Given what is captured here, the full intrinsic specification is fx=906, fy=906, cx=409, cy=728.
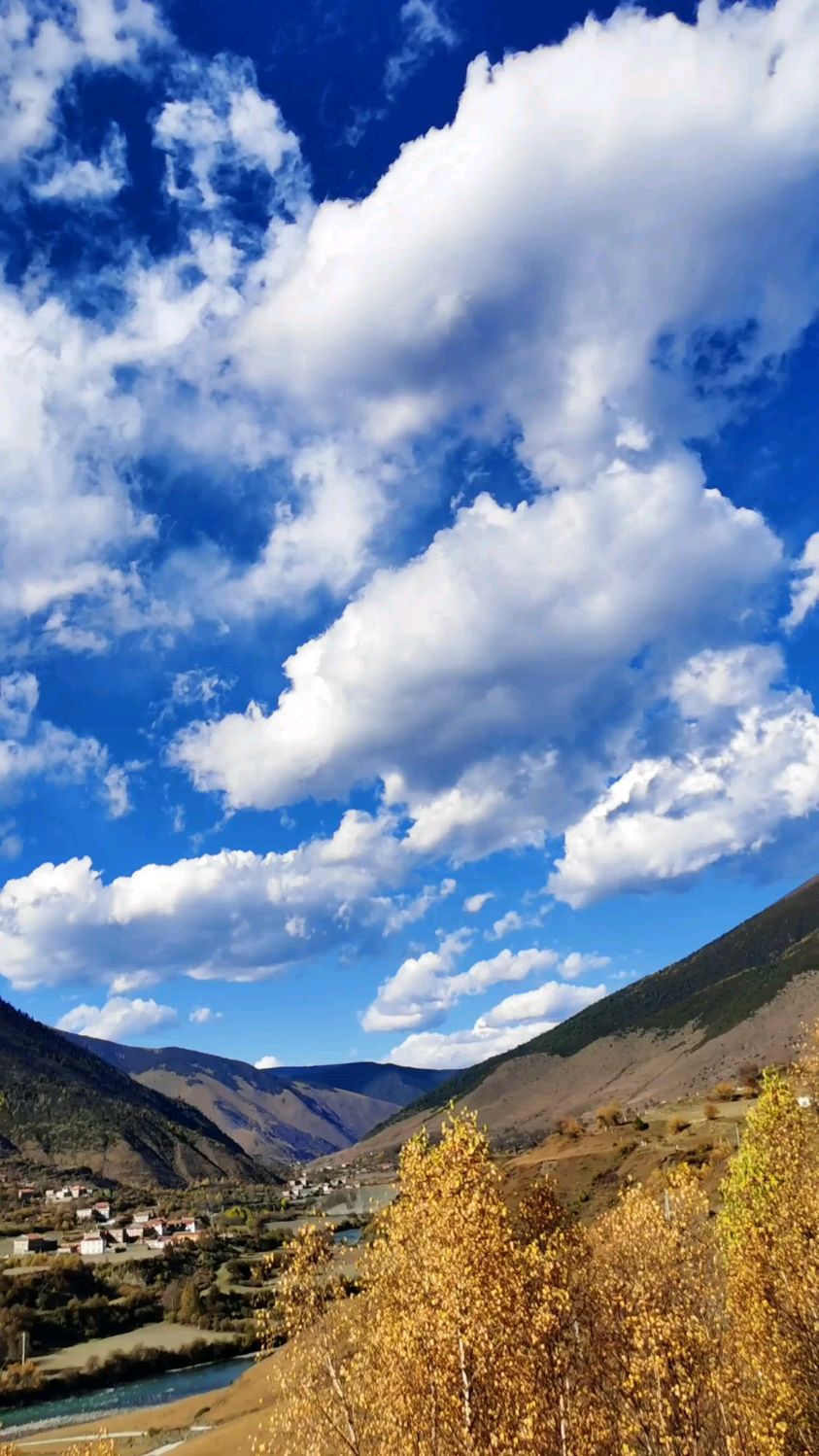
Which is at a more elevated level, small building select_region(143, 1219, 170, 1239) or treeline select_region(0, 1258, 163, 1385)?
small building select_region(143, 1219, 170, 1239)

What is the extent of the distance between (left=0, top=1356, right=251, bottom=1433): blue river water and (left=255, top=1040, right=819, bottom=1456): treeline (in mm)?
65626

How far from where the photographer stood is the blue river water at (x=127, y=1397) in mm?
74375

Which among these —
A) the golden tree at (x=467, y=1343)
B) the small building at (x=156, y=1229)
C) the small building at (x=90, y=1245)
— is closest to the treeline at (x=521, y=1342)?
the golden tree at (x=467, y=1343)

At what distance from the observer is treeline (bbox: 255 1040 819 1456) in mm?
19828

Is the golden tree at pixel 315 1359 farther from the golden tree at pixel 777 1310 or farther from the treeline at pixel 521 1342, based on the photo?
the golden tree at pixel 777 1310

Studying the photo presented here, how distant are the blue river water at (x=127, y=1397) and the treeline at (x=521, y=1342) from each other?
65626mm

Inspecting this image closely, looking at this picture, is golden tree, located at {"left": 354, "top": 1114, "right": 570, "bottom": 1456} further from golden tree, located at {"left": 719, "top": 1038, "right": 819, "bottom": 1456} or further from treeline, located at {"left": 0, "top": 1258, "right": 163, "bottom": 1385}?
treeline, located at {"left": 0, "top": 1258, "right": 163, "bottom": 1385}

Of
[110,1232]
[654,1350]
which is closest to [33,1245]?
[110,1232]

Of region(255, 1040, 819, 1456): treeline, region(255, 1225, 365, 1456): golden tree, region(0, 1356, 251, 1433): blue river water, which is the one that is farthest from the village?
region(255, 1225, 365, 1456): golden tree

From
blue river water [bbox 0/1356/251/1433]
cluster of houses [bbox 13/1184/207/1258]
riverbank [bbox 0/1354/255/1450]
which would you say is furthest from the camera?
cluster of houses [bbox 13/1184/207/1258]

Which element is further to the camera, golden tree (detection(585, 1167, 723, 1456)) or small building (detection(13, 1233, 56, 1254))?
small building (detection(13, 1233, 56, 1254))

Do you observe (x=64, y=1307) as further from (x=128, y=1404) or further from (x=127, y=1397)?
(x=128, y=1404)

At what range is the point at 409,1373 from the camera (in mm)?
20328

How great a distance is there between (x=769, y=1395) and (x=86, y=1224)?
151113mm
